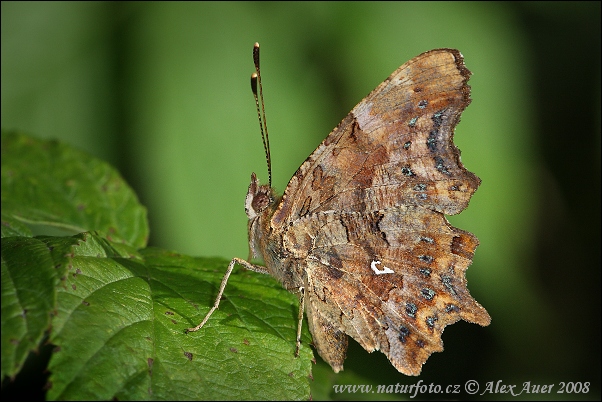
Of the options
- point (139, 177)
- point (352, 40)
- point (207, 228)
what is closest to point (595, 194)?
point (352, 40)

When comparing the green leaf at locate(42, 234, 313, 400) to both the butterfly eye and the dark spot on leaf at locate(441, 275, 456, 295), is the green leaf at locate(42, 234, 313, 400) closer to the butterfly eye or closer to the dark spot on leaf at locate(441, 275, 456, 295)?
the butterfly eye

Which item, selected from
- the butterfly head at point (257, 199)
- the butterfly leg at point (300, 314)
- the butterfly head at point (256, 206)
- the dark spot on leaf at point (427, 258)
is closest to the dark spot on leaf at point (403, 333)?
the dark spot on leaf at point (427, 258)

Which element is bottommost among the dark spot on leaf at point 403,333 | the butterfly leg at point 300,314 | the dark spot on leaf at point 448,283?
the dark spot on leaf at point 403,333

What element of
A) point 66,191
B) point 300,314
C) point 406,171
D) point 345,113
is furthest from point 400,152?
point 66,191

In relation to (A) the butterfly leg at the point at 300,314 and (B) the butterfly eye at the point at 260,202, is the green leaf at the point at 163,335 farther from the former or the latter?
(B) the butterfly eye at the point at 260,202

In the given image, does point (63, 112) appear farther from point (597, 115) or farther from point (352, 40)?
point (597, 115)

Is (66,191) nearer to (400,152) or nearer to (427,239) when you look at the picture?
(400,152)
